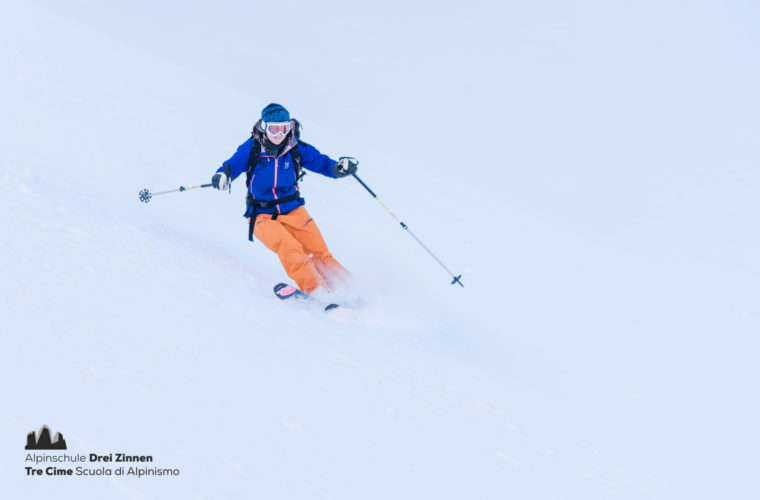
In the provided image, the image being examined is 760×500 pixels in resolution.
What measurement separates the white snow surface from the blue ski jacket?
720 millimetres

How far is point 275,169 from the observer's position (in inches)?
227

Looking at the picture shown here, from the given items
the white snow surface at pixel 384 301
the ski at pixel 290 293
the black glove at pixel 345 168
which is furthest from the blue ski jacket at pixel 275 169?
the ski at pixel 290 293

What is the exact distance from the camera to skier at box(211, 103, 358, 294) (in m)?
5.57

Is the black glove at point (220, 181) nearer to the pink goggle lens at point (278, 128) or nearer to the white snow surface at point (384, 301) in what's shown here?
the pink goggle lens at point (278, 128)

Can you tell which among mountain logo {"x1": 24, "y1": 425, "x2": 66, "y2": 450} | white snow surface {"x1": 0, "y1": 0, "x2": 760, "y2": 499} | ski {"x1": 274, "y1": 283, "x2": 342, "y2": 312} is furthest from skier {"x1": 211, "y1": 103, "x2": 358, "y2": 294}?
mountain logo {"x1": 24, "y1": 425, "x2": 66, "y2": 450}

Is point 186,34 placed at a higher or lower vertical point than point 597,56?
lower

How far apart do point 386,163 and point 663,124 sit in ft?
33.2

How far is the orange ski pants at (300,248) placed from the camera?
18.3 feet

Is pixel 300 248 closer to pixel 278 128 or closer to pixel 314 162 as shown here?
pixel 314 162

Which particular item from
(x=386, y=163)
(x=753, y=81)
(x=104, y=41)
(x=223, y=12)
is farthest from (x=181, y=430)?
(x=223, y=12)

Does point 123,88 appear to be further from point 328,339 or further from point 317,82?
point 328,339

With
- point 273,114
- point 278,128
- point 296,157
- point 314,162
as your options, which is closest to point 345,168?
point 314,162

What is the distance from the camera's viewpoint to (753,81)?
856 inches

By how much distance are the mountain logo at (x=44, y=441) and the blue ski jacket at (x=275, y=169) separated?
11.1 ft
